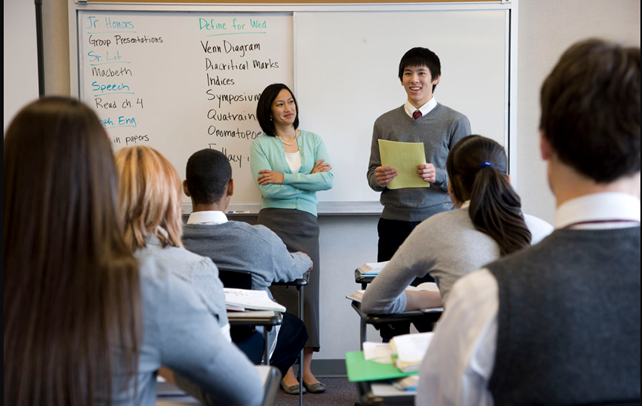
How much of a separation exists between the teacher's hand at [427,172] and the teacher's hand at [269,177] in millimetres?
946

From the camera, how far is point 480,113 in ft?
11.5

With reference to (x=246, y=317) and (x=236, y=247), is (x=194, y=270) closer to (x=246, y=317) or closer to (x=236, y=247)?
(x=246, y=317)

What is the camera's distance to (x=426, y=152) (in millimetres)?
2982

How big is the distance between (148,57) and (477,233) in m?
2.67

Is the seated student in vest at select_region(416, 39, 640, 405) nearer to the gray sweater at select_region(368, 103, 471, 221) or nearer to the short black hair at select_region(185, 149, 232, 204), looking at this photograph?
the short black hair at select_region(185, 149, 232, 204)

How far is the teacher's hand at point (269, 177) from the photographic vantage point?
323 cm

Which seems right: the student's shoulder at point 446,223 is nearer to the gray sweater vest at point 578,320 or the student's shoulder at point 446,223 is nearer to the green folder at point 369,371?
the green folder at point 369,371

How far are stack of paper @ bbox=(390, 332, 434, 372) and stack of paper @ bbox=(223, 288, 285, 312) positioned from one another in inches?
25.7

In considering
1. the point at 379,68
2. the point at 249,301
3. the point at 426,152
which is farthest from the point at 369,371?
the point at 379,68

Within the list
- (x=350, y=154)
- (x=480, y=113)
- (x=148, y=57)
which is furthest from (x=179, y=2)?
(x=480, y=113)

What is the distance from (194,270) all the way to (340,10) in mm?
2462

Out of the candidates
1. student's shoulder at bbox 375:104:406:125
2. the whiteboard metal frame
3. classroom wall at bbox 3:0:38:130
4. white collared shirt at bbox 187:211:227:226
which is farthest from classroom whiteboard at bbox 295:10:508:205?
classroom wall at bbox 3:0:38:130

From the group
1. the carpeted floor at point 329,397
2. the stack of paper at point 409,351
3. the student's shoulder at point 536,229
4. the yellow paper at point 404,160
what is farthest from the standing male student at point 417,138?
the stack of paper at point 409,351

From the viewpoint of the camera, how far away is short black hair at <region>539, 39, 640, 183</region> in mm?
713
